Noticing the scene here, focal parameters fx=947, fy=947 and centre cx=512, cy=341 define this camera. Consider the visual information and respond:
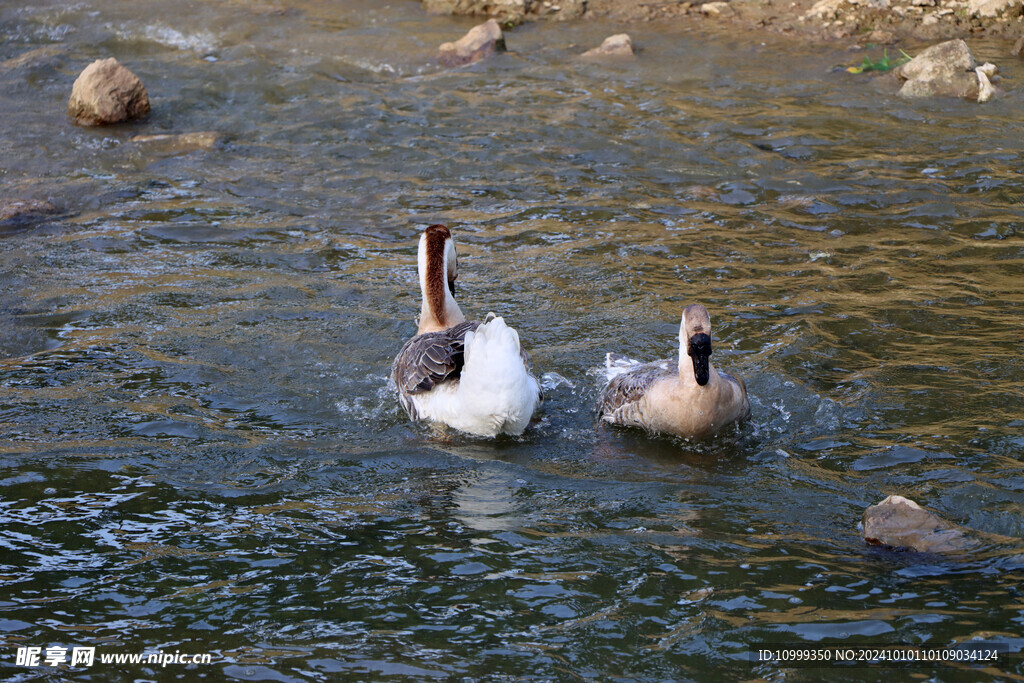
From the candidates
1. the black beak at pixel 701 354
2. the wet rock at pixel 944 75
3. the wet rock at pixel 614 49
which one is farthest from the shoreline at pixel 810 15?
the black beak at pixel 701 354

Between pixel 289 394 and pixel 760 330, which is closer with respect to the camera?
pixel 289 394

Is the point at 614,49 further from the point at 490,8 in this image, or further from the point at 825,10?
the point at 825,10

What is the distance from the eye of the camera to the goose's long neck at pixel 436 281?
731 cm

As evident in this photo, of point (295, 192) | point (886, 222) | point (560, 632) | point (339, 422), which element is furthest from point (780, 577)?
point (295, 192)

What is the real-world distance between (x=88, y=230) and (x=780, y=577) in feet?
27.0

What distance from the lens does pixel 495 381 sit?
6043mm

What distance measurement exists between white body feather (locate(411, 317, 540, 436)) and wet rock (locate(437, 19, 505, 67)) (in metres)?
9.64

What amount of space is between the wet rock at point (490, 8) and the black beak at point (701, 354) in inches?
486

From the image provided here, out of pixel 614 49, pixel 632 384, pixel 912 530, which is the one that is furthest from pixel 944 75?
pixel 912 530

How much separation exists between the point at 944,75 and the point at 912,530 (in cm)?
993

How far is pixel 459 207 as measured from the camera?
10578 mm

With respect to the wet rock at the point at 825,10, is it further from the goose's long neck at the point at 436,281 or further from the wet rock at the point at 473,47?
the goose's long neck at the point at 436,281

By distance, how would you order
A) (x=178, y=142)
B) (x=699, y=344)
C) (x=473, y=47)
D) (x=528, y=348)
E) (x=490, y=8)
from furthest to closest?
(x=490, y=8) → (x=473, y=47) → (x=178, y=142) → (x=528, y=348) → (x=699, y=344)

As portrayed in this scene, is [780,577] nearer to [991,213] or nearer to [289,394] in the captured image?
[289,394]
